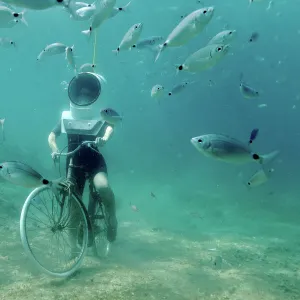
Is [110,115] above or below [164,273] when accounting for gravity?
above

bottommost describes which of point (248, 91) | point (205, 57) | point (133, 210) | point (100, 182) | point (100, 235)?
point (133, 210)

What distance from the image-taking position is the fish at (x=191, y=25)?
12.4 feet

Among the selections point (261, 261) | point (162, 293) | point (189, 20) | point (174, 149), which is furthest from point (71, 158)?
point (174, 149)

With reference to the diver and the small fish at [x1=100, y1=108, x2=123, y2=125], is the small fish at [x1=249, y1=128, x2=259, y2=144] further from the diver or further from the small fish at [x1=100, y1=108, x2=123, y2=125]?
the diver

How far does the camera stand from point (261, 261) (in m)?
7.04

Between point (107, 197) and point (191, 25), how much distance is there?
3.20 meters

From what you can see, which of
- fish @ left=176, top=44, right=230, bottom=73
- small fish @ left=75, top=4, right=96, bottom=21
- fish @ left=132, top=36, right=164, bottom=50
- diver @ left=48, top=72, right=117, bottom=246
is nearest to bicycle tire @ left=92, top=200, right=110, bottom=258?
diver @ left=48, top=72, right=117, bottom=246

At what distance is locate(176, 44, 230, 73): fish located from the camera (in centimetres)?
400

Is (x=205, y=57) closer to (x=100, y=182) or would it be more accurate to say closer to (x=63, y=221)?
(x=100, y=182)

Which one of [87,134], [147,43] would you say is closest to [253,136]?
[87,134]

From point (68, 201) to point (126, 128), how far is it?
42.0 m

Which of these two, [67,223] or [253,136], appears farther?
[67,223]

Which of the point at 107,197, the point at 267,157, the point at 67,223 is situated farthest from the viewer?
the point at 107,197

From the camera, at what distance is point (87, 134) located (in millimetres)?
5598
